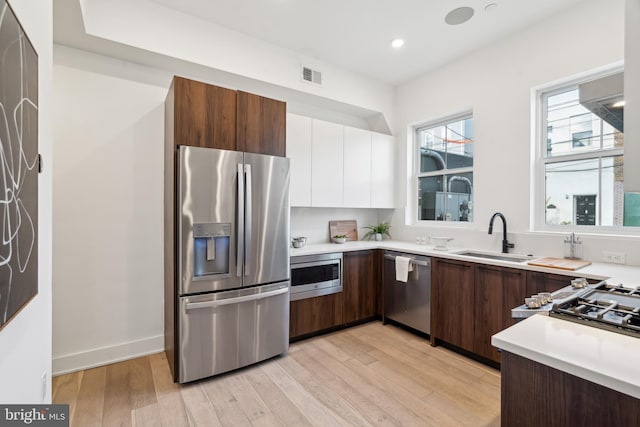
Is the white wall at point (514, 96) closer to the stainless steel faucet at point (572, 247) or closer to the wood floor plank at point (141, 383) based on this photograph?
the stainless steel faucet at point (572, 247)

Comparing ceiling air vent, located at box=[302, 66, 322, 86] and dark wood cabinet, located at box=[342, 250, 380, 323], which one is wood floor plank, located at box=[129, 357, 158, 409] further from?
ceiling air vent, located at box=[302, 66, 322, 86]

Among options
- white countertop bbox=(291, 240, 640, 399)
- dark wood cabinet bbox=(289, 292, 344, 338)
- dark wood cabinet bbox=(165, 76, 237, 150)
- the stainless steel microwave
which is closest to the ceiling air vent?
dark wood cabinet bbox=(165, 76, 237, 150)

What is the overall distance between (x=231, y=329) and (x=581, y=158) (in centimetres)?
330

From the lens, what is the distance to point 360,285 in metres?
3.39

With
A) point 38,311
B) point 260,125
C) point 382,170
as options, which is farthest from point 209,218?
point 382,170

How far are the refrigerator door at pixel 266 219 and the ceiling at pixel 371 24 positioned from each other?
1309 millimetres

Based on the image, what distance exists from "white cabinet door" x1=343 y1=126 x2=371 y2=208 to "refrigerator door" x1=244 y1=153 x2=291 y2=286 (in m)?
1.18

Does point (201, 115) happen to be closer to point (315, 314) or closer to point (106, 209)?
point (106, 209)

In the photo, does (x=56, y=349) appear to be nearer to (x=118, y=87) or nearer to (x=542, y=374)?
(x=118, y=87)

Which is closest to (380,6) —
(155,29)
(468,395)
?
(155,29)

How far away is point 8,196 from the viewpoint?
93cm

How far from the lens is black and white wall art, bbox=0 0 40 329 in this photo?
0.89 metres

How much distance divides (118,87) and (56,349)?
220 cm

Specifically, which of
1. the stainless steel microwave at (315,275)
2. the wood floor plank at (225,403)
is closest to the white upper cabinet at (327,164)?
the stainless steel microwave at (315,275)
